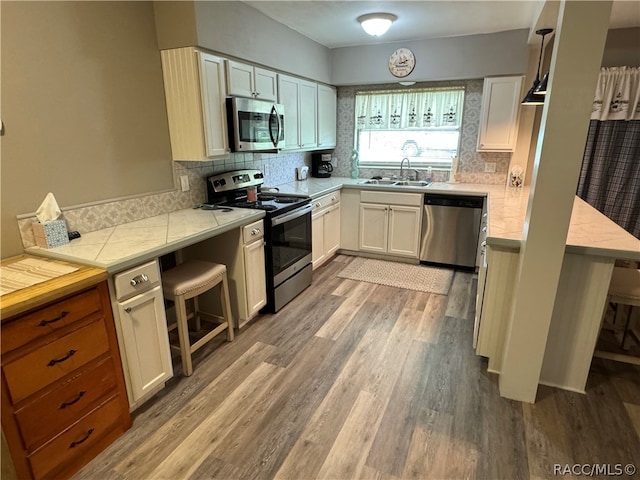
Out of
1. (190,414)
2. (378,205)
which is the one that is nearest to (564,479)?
(190,414)

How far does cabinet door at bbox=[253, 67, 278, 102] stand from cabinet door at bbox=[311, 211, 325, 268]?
1.20 metres

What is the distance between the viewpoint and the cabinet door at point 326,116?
14.1 feet

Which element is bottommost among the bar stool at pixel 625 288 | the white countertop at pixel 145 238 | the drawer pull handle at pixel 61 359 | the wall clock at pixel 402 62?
the drawer pull handle at pixel 61 359

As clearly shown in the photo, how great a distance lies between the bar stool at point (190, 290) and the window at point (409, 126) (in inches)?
Answer: 117

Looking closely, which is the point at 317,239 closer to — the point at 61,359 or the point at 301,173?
the point at 301,173

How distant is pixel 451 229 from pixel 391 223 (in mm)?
657

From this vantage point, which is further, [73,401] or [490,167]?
[490,167]

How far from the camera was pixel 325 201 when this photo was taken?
395 centimetres

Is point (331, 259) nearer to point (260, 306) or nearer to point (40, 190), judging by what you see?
point (260, 306)

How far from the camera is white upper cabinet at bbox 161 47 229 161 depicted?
2537 mm

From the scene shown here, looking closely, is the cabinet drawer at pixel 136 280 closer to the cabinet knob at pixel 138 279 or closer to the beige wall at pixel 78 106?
the cabinet knob at pixel 138 279

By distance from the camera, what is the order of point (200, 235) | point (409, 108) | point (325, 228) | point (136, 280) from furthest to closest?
point (409, 108) → point (325, 228) → point (200, 235) → point (136, 280)

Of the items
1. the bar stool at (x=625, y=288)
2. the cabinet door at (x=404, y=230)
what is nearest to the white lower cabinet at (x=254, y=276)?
the cabinet door at (x=404, y=230)

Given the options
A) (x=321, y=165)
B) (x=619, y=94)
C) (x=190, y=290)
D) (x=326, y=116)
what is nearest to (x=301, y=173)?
(x=321, y=165)
